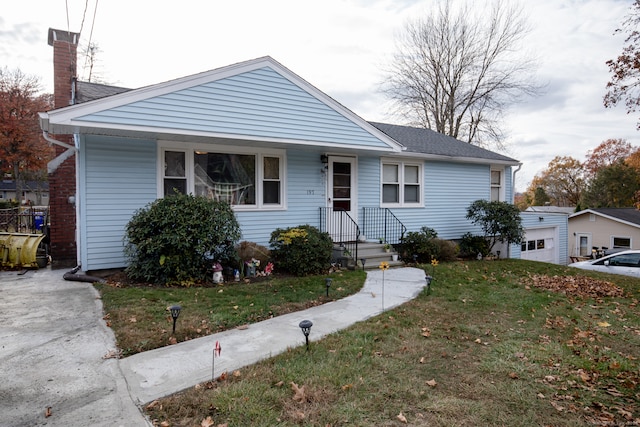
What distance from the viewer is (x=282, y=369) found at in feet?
11.9

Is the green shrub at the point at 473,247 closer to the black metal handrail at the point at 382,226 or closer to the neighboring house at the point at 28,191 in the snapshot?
the black metal handrail at the point at 382,226

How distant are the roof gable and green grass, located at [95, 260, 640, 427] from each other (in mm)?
5176

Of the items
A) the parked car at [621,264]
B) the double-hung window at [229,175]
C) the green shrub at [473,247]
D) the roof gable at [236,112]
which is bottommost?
the parked car at [621,264]

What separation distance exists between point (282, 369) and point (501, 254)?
43.2 ft

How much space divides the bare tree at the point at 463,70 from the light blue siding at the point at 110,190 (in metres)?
24.1

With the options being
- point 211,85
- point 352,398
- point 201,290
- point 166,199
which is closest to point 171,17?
point 211,85

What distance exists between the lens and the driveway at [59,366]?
2.85 metres

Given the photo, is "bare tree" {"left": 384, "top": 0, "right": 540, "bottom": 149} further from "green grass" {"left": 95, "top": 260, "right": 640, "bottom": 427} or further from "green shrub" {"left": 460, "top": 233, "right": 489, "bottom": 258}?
A: "green grass" {"left": 95, "top": 260, "right": 640, "bottom": 427}

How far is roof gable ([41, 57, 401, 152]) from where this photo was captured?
7062mm

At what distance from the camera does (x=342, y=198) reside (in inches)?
431

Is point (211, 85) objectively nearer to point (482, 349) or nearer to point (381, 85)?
point (482, 349)

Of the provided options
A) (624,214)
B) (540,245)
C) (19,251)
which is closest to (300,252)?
(19,251)

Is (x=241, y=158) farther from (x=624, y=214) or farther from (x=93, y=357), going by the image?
(x=624, y=214)

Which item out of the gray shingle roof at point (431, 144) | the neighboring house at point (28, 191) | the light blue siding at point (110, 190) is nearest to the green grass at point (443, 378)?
the light blue siding at point (110, 190)
